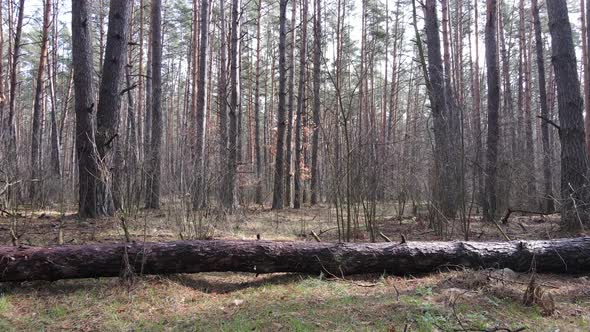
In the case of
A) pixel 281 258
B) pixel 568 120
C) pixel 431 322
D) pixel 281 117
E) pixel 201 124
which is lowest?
pixel 431 322

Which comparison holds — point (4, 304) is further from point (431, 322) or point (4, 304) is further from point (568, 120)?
point (568, 120)

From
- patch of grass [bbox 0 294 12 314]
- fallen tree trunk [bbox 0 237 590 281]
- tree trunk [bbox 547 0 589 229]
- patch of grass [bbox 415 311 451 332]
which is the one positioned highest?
tree trunk [bbox 547 0 589 229]

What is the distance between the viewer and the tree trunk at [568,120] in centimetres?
652

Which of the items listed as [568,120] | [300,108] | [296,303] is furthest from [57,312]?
[300,108]

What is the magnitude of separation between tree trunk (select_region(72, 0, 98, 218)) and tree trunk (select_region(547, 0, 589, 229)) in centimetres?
766

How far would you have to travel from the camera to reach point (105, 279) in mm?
4258

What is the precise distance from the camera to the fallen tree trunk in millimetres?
3963

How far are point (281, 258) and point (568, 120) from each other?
216 inches

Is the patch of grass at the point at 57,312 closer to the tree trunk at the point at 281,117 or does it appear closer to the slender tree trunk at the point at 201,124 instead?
the slender tree trunk at the point at 201,124

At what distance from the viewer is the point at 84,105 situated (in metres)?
7.31

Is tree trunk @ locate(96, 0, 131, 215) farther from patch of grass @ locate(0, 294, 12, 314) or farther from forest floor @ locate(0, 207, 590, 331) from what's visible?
patch of grass @ locate(0, 294, 12, 314)

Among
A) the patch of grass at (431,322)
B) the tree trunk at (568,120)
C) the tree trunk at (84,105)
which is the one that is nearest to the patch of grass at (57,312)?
the patch of grass at (431,322)

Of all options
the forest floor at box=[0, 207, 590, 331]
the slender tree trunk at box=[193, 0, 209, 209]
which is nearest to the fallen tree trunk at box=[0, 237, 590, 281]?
the forest floor at box=[0, 207, 590, 331]

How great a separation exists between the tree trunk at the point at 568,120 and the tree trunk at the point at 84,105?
766 cm
